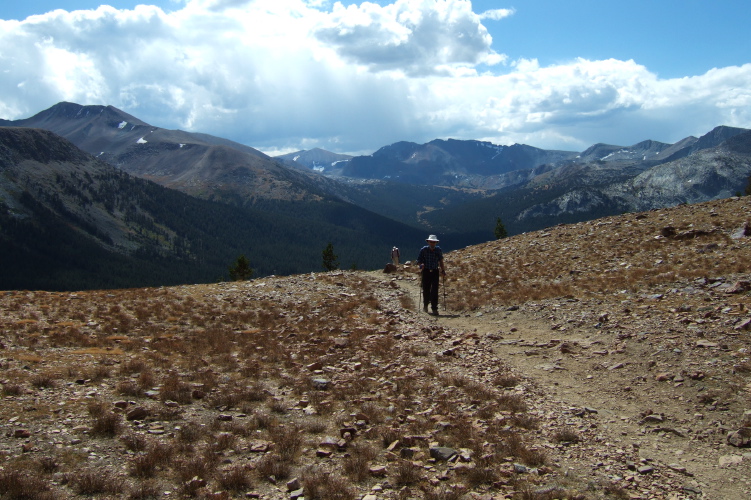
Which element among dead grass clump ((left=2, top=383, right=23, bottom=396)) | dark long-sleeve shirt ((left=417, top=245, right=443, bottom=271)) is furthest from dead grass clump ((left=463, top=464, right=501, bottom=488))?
dark long-sleeve shirt ((left=417, top=245, right=443, bottom=271))

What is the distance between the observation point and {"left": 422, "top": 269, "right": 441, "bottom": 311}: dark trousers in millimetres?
21781

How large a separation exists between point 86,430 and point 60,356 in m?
6.26

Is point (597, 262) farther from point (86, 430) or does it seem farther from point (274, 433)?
point (86, 430)

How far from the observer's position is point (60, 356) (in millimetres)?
13641

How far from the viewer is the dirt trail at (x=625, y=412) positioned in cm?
741

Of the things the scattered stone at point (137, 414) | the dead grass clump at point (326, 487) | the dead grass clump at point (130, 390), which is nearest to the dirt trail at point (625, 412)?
the dead grass clump at point (326, 487)

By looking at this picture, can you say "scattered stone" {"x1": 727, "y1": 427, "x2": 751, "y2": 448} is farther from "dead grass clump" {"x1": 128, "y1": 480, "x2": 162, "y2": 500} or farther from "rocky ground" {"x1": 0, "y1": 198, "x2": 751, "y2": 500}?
"dead grass clump" {"x1": 128, "y1": 480, "x2": 162, "y2": 500}

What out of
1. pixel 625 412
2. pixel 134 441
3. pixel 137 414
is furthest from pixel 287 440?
pixel 625 412

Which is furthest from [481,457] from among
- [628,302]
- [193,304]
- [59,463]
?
→ [193,304]

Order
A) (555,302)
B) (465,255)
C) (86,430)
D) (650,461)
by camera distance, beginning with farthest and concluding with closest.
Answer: (465,255) < (555,302) < (86,430) < (650,461)

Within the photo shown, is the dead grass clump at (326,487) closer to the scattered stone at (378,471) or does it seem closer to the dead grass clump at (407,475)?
the scattered stone at (378,471)

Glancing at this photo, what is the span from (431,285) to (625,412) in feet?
41.9

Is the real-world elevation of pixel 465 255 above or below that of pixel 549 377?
above

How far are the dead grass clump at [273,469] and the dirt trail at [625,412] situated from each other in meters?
4.76
